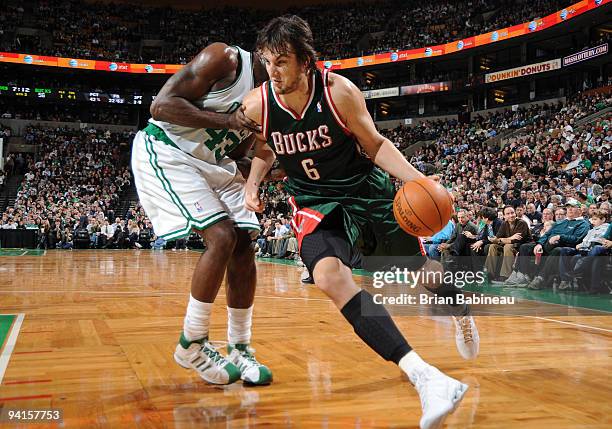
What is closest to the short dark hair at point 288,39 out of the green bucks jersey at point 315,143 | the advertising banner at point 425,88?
the green bucks jersey at point 315,143

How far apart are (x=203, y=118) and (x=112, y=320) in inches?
90.8

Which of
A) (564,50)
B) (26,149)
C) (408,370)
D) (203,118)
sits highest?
(564,50)

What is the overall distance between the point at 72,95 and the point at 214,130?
31.9 meters

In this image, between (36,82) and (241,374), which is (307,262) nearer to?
(241,374)

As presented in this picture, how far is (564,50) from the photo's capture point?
28.2 m

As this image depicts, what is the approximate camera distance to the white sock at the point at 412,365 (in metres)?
1.92

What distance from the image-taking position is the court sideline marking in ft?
8.96

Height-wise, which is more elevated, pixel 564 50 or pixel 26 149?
pixel 564 50

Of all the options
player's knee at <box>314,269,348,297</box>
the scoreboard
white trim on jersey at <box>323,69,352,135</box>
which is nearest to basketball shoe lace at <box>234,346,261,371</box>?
player's knee at <box>314,269,348,297</box>

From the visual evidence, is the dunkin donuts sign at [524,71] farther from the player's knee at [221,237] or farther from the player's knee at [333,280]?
the player's knee at [333,280]

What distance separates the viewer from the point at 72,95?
31.5 metres

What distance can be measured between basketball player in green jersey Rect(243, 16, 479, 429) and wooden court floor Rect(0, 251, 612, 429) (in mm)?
427

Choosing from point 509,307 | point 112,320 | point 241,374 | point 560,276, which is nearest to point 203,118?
point 241,374

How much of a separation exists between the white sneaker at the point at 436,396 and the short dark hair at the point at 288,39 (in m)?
1.29
